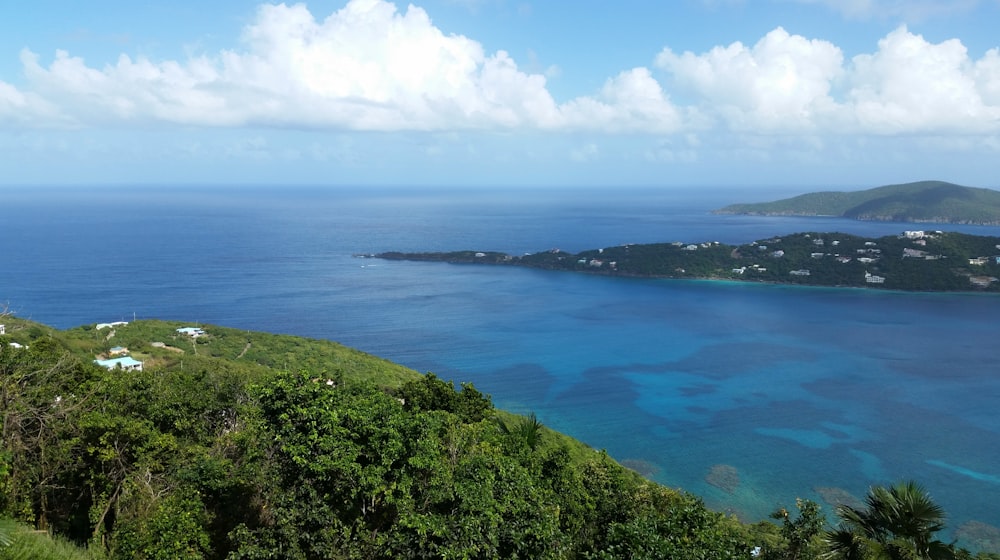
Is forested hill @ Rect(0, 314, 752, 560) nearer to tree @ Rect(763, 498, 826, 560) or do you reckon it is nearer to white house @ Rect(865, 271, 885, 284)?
tree @ Rect(763, 498, 826, 560)

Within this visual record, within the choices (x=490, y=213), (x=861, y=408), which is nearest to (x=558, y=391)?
(x=861, y=408)

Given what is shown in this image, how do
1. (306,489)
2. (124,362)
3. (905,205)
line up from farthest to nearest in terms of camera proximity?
(905,205) < (124,362) < (306,489)

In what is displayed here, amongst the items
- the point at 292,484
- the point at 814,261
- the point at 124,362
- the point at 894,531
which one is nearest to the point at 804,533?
the point at 894,531

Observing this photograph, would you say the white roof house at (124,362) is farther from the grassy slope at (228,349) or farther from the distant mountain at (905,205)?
the distant mountain at (905,205)

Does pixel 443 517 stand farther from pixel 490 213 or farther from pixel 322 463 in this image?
pixel 490 213

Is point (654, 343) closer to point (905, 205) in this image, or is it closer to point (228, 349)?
point (228, 349)

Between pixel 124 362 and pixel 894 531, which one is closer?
pixel 894 531
